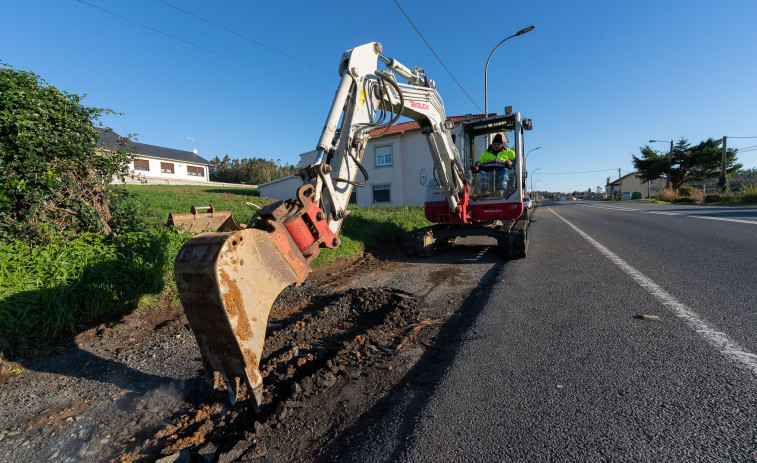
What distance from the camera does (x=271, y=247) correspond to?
7.64 ft

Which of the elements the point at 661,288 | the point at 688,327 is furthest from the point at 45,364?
the point at 661,288

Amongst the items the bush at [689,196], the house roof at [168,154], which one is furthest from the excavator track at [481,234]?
the house roof at [168,154]

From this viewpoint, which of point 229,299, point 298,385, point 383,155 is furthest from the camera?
point 383,155

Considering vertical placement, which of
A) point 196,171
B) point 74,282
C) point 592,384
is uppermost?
point 196,171

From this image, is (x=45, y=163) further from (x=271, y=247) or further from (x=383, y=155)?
(x=383, y=155)

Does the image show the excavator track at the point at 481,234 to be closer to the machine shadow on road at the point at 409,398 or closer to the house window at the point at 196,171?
the machine shadow on road at the point at 409,398

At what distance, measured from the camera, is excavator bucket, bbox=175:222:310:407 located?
187 cm

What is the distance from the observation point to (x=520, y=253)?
6.41m

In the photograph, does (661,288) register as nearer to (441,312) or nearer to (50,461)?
(441,312)

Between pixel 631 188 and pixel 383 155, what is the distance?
74758 mm

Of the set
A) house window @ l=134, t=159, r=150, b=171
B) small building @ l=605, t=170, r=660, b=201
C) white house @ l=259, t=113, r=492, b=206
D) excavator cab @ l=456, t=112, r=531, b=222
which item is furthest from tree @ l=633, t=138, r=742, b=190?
house window @ l=134, t=159, r=150, b=171

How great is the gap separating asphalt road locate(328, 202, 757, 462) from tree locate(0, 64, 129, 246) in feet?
14.7

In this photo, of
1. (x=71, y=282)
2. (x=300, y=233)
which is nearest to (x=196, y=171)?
Answer: (x=71, y=282)

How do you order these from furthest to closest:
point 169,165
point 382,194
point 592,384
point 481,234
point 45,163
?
point 169,165, point 382,194, point 481,234, point 45,163, point 592,384
